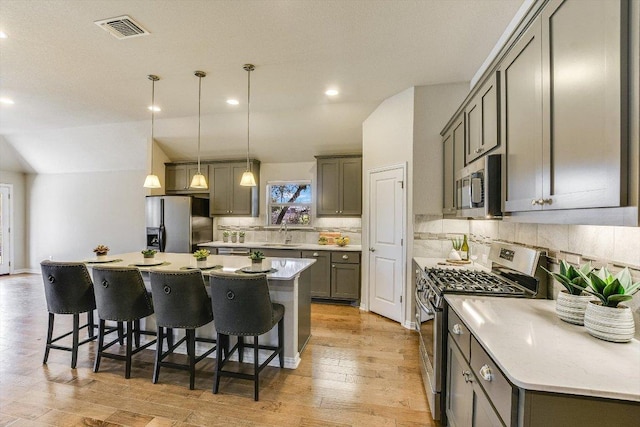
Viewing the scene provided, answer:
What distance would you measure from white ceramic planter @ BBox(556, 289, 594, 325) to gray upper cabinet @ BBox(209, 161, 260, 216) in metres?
4.85

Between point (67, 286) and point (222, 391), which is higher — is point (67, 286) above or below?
above

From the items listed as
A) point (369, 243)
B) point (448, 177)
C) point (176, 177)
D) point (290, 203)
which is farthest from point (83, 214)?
point (448, 177)

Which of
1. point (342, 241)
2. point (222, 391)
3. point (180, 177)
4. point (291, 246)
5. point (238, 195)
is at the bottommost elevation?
point (222, 391)

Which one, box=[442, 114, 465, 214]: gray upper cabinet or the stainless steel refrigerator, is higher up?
box=[442, 114, 465, 214]: gray upper cabinet

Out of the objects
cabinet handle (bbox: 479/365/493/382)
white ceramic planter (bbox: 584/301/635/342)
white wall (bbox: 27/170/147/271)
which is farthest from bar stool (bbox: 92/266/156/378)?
white wall (bbox: 27/170/147/271)

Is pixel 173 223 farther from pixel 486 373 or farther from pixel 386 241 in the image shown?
pixel 486 373

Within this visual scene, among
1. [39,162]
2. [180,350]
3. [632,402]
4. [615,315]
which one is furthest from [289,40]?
[39,162]

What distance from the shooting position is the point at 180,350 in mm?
3121

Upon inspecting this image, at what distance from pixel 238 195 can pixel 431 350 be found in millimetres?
4406

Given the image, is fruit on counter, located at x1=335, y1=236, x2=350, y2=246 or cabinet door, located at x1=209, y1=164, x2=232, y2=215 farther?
cabinet door, located at x1=209, y1=164, x2=232, y2=215

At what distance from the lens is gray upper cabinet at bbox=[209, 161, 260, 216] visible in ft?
18.4

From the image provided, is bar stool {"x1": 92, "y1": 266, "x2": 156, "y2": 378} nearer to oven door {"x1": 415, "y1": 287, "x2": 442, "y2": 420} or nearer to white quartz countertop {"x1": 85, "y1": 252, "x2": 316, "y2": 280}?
white quartz countertop {"x1": 85, "y1": 252, "x2": 316, "y2": 280}

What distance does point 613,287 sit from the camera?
47.6 inches

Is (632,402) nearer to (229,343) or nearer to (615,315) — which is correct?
(615,315)
